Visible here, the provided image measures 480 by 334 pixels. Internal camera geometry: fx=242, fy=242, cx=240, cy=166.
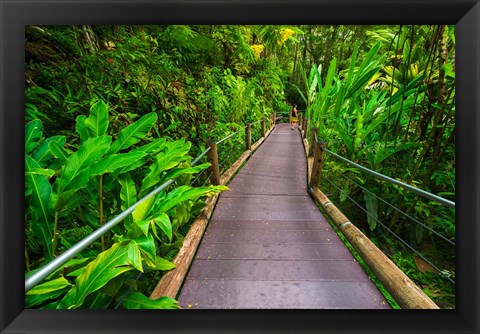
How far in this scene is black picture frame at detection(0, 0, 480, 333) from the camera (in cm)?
81

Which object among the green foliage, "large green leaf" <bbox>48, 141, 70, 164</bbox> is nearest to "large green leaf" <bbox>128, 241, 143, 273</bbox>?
the green foliage

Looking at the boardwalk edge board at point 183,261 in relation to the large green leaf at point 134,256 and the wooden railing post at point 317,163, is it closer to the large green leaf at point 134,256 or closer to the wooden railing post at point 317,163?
the large green leaf at point 134,256

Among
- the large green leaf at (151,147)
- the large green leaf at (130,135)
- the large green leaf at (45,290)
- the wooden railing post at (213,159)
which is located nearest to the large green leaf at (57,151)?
the large green leaf at (130,135)

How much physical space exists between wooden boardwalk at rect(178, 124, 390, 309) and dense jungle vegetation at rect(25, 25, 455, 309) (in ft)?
1.19

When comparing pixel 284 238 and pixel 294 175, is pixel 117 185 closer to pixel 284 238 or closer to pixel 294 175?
pixel 284 238

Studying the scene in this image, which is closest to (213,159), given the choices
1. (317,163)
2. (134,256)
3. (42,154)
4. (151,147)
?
(317,163)

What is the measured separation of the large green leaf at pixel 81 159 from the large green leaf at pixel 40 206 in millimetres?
84

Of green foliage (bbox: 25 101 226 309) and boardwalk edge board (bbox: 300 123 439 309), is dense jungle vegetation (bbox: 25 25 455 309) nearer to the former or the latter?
green foliage (bbox: 25 101 226 309)

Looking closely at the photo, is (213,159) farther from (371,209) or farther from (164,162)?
(371,209)

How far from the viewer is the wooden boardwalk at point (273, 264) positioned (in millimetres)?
1533
